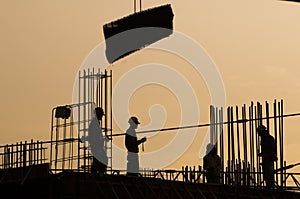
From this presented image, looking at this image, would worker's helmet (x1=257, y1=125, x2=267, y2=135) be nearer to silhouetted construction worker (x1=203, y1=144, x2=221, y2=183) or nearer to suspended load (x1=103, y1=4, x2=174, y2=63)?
silhouetted construction worker (x1=203, y1=144, x2=221, y2=183)

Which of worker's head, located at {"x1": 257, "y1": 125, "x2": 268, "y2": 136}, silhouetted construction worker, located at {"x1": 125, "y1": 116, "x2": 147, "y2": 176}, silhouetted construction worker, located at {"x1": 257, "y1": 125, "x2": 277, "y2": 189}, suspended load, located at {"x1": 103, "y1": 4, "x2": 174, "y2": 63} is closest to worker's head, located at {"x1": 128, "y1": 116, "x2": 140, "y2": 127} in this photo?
silhouetted construction worker, located at {"x1": 125, "y1": 116, "x2": 147, "y2": 176}

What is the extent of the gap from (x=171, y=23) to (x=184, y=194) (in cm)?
805

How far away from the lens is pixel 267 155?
26000mm

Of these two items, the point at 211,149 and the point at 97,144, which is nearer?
the point at 97,144

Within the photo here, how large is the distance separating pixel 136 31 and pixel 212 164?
6.17 m

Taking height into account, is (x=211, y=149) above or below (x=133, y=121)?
below

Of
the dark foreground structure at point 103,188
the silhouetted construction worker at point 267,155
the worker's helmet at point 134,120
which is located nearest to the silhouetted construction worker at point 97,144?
the dark foreground structure at point 103,188

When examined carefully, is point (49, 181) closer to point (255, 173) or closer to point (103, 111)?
point (103, 111)

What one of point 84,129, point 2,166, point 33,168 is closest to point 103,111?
point 84,129

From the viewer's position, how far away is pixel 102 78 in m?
31.3

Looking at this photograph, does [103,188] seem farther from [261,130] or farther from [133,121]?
[261,130]

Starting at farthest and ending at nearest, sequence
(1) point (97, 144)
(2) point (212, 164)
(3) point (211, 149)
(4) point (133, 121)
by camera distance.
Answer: (3) point (211, 149)
(1) point (97, 144)
(2) point (212, 164)
(4) point (133, 121)

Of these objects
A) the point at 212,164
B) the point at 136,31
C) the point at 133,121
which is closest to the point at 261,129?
the point at 212,164

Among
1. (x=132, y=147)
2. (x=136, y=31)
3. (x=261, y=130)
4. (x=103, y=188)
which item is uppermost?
(x=136, y=31)
